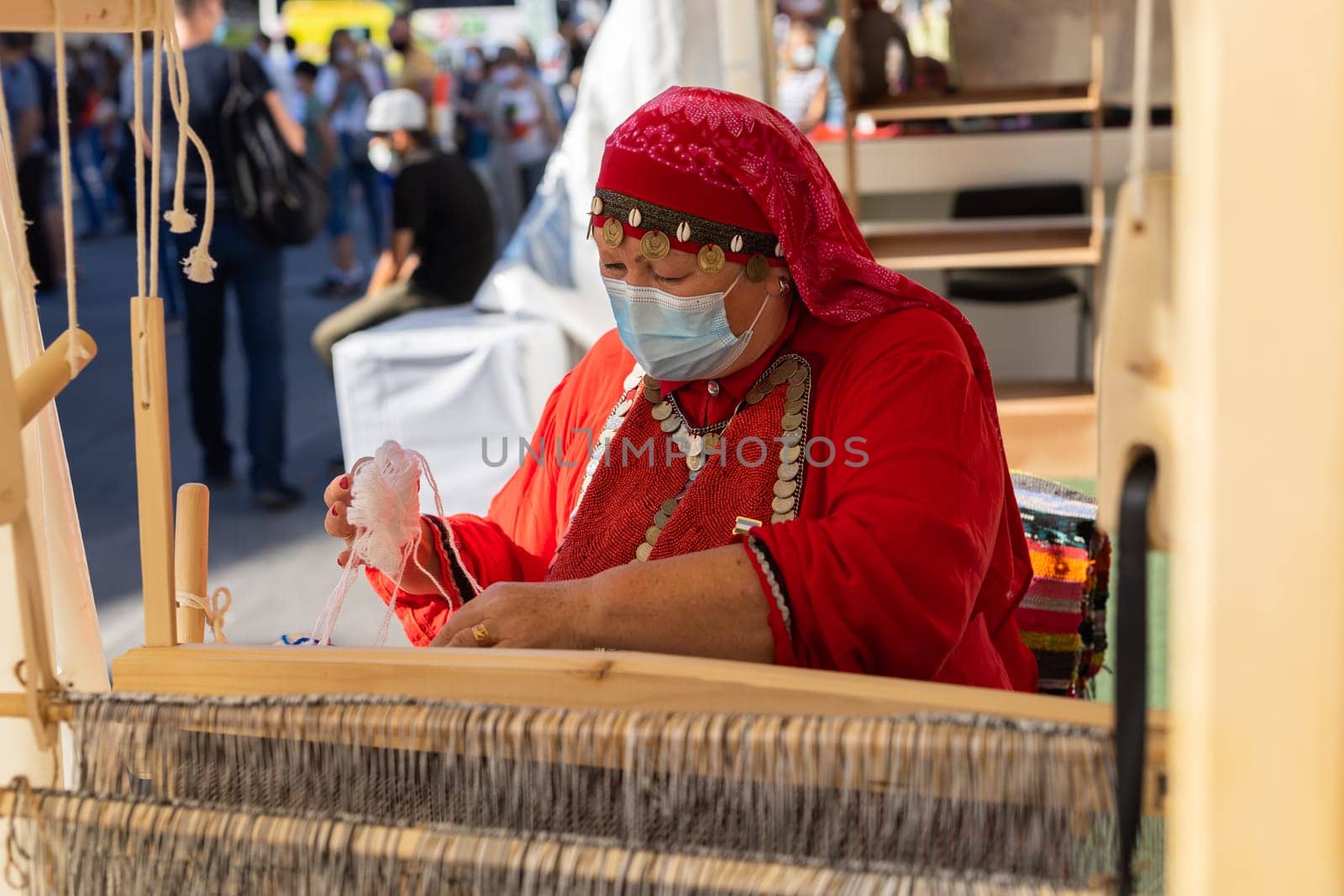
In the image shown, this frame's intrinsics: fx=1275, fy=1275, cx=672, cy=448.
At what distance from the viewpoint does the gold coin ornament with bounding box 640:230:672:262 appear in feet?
4.85

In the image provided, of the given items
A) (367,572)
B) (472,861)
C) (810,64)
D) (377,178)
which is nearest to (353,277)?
(377,178)

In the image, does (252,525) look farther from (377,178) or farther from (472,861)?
(377,178)

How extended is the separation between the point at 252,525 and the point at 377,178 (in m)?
6.39

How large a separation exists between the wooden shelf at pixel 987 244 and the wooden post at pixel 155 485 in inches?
139

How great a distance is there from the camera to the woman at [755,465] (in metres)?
1.27

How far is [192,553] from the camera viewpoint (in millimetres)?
1286

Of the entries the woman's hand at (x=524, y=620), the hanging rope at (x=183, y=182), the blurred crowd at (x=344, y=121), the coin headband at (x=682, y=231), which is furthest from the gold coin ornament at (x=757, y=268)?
the blurred crowd at (x=344, y=121)

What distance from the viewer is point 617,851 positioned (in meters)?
0.81

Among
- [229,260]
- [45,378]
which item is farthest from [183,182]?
[229,260]

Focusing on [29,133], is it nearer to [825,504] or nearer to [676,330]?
[676,330]

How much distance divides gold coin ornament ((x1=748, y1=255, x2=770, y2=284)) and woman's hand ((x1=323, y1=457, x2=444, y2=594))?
471 millimetres

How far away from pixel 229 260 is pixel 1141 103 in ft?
13.9

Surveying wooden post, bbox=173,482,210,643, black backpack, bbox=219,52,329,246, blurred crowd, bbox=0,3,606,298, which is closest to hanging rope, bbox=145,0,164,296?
wooden post, bbox=173,482,210,643

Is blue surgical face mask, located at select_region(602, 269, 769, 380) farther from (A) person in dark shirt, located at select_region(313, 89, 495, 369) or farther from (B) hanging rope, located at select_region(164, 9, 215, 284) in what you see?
(A) person in dark shirt, located at select_region(313, 89, 495, 369)
